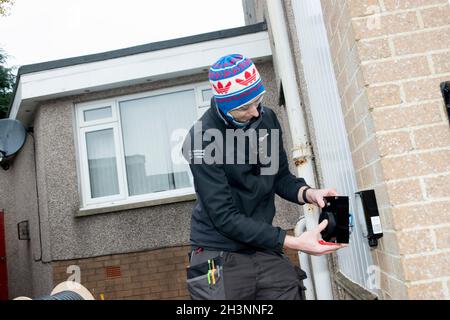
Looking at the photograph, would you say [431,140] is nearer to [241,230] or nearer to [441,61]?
[441,61]

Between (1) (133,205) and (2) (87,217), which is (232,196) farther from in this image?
(2) (87,217)

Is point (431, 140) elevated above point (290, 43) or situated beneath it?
situated beneath

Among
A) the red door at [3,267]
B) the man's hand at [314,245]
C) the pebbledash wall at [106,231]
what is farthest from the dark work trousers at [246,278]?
the red door at [3,267]

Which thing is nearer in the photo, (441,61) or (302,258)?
(441,61)

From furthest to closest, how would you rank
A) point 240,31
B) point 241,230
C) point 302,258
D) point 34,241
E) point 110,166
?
point 34,241
point 110,166
point 240,31
point 302,258
point 241,230

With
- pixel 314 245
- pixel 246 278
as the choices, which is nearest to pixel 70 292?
pixel 246 278

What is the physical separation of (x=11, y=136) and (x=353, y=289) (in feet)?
22.1

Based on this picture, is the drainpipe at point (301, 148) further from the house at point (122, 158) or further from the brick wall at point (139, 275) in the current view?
the brick wall at point (139, 275)

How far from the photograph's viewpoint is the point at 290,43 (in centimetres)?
397

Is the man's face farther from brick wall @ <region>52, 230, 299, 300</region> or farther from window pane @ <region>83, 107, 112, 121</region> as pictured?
window pane @ <region>83, 107, 112, 121</region>

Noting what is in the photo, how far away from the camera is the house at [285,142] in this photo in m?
1.61

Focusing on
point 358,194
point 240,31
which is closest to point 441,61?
point 358,194

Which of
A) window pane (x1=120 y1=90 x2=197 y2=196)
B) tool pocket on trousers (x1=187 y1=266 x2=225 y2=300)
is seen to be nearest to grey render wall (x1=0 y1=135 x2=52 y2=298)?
window pane (x1=120 y1=90 x2=197 y2=196)

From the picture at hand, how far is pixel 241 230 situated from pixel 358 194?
554 mm
